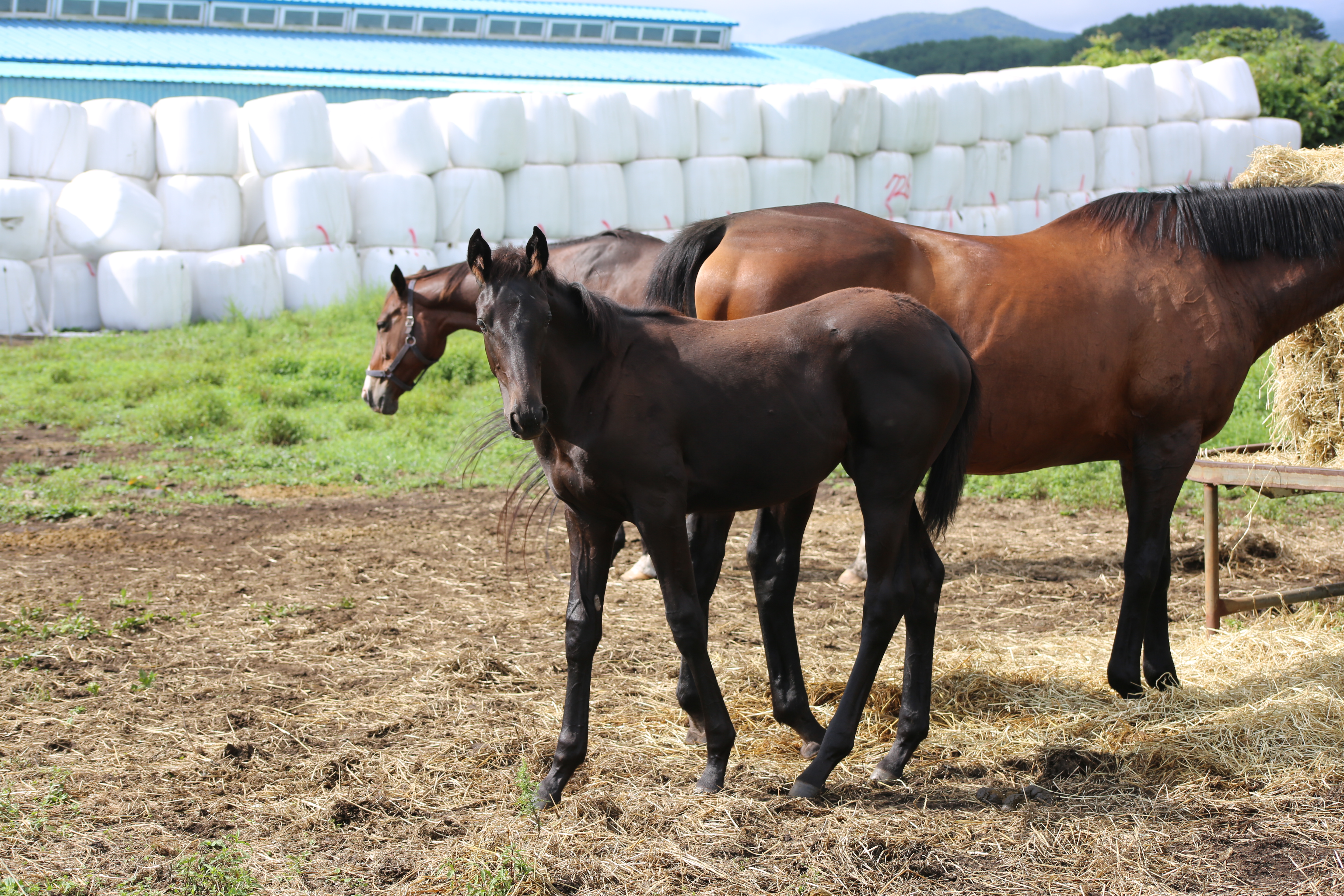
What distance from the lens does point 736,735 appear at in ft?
13.3

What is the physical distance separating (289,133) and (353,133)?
0.90 m

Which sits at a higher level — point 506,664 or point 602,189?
point 602,189

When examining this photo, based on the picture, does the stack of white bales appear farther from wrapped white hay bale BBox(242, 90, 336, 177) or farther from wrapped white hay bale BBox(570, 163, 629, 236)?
wrapped white hay bale BBox(570, 163, 629, 236)

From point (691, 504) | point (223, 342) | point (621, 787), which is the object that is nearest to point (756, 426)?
point (691, 504)

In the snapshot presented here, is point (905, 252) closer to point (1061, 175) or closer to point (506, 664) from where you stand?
point (506, 664)

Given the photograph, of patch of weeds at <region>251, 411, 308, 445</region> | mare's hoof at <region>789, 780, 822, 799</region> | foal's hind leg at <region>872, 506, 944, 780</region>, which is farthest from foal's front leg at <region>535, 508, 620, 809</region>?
patch of weeds at <region>251, 411, 308, 445</region>

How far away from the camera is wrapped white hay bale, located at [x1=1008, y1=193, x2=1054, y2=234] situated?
1716cm

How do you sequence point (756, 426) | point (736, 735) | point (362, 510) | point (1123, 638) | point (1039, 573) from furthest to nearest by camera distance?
point (362, 510) < point (1039, 573) < point (1123, 638) < point (736, 735) < point (756, 426)

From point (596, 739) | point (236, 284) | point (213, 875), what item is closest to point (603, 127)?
point (236, 284)

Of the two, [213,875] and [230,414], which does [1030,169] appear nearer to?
[230,414]

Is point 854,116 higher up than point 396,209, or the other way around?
point 854,116

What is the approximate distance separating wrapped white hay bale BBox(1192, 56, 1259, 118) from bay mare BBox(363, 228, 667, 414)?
15.6 meters

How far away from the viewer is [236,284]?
14.0 m

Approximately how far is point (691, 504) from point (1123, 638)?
2.11 metres
